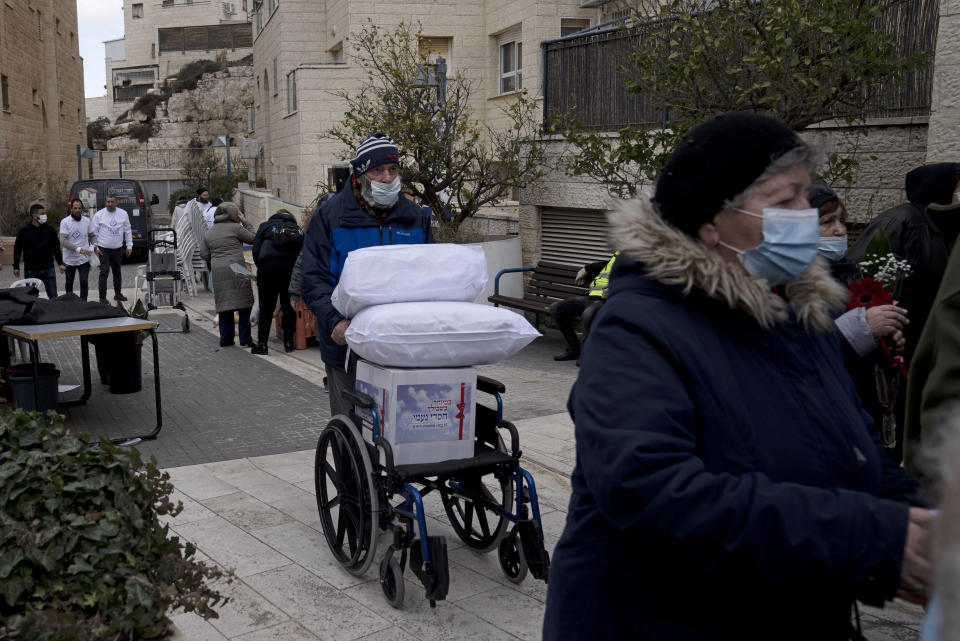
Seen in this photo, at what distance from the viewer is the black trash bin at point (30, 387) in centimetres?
723

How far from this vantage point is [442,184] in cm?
1310

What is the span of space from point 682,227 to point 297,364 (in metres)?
9.35

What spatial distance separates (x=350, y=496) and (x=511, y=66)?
60.7 feet

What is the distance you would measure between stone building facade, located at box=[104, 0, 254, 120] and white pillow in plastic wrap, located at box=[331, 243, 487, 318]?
243ft

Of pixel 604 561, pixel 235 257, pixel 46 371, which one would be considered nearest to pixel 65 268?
pixel 235 257

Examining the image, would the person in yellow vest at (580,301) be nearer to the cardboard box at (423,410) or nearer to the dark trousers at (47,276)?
the cardboard box at (423,410)

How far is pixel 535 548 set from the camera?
4.38 m

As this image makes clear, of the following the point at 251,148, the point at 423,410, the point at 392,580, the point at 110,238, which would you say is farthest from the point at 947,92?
the point at 251,148

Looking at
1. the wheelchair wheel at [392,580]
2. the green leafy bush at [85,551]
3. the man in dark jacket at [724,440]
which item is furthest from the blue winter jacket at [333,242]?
the man in dark jacket at [724,440]

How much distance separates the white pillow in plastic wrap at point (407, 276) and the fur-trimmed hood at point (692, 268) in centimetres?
242

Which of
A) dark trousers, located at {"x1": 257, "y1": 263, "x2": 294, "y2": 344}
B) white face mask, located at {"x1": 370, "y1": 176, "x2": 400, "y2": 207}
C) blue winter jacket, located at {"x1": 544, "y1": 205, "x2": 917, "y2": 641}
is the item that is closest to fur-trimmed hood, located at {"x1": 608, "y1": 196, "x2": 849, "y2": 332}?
blue winter jacket, located at {"x1": 544, "y1": 205, "x2": 917, "y2": 641}

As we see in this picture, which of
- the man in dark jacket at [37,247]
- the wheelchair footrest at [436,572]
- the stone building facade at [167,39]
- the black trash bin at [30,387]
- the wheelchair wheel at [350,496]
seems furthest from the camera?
the stone building facade at [167,39]

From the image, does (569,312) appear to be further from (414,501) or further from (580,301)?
(414,501)

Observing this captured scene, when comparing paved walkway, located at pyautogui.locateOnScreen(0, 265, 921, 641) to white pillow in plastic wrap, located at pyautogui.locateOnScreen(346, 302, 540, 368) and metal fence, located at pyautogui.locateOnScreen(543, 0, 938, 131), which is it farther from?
metal fence, located at pyautogui.locateOnScreen(543, 0, 938, 131)
